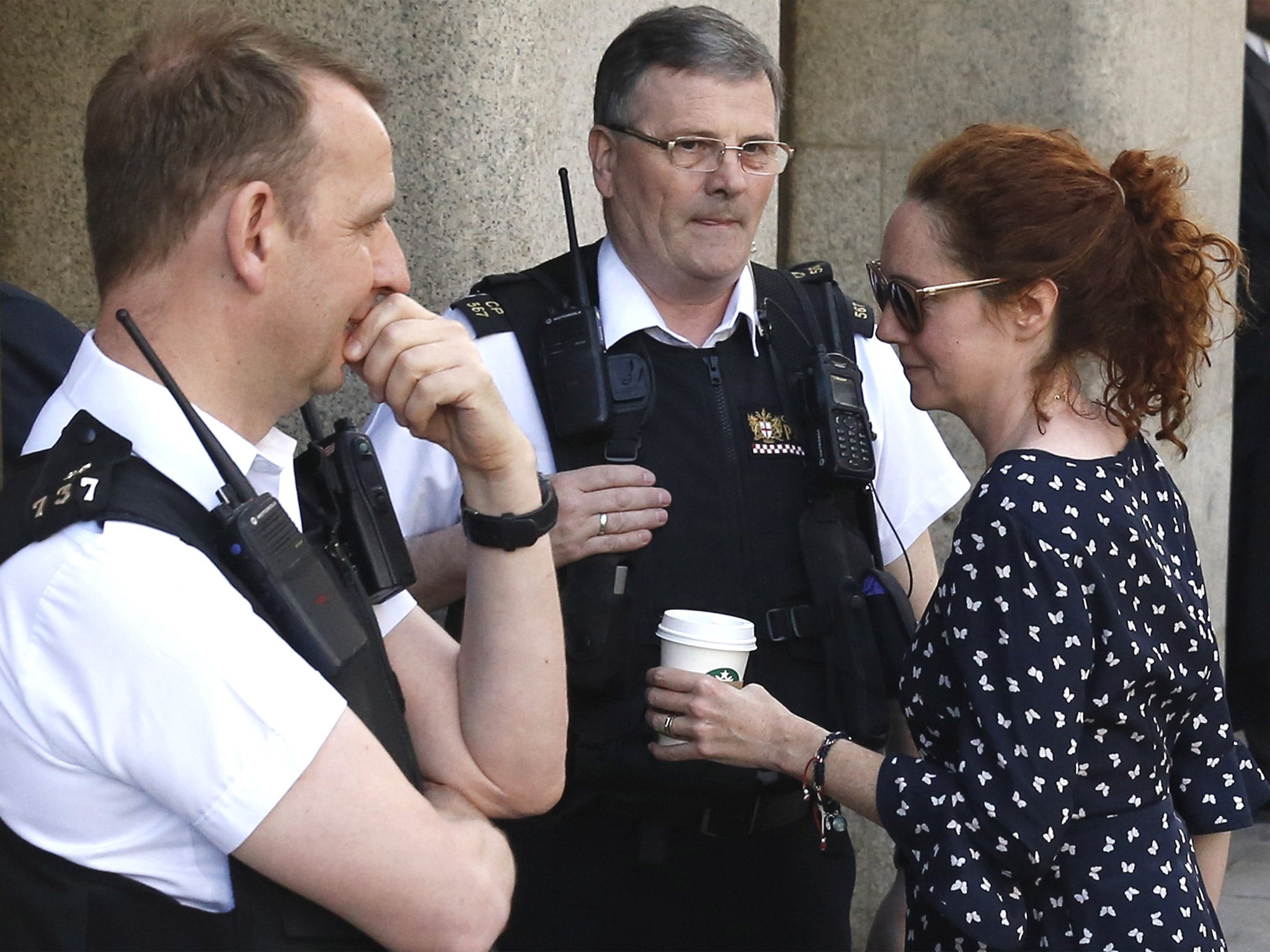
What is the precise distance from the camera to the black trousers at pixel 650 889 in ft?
7.92

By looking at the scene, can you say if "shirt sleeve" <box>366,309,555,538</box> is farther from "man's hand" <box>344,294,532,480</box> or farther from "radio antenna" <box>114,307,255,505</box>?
"radio antenna" <box>114,307,255,505</box>

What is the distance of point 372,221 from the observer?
62.6 inches

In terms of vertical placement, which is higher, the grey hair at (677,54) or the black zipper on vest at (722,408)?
the grey hair at (677,54)

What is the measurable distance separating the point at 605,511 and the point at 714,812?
0.50 m

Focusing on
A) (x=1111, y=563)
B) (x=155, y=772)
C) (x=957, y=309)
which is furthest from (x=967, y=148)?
(x=155, y=772)

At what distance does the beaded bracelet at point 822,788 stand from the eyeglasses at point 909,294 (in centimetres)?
60

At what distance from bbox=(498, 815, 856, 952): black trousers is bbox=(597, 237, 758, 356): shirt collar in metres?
0.78

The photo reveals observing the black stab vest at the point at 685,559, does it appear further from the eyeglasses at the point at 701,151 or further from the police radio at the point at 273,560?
the police radio at the point at 273,560

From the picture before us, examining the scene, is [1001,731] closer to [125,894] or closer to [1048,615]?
[1048,615]

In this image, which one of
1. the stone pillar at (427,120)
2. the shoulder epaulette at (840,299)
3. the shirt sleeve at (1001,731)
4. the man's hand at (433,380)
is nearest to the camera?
the man's hand at (433,380)

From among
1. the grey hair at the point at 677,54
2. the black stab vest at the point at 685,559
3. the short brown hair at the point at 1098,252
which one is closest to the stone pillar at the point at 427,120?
the grey hair at the point at 677,54

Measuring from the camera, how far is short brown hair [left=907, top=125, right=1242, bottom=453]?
6.77 ft

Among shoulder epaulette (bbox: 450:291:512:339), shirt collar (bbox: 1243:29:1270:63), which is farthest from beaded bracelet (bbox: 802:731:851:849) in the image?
shirt collar (bbox: 1243:29:1270:63)

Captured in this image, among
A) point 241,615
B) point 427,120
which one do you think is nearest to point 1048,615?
point 241,615
